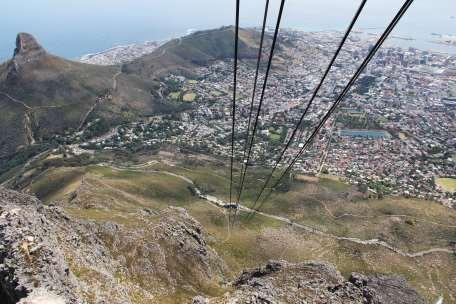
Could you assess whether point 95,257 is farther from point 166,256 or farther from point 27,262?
point 27,262

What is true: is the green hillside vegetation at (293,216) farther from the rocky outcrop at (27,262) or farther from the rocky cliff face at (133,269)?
the rocky outcrop at (27,262)

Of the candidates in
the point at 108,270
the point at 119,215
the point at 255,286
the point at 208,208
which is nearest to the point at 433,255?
the point at 208,208

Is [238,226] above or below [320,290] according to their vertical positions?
below

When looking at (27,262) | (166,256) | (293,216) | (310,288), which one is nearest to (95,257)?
(166,256)

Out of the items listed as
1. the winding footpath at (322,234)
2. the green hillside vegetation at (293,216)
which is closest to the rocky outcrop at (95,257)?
the green hillside vegetation at (293,216)

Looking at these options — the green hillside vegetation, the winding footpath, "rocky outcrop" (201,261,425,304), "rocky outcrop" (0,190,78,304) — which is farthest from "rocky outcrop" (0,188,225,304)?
the winding footpath

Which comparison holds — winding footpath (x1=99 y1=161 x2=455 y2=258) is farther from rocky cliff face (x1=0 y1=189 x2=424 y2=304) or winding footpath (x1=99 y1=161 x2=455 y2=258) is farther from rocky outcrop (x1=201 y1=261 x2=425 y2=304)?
rocky cliff face (x1=0 y1=189 x2=424 y2=304)

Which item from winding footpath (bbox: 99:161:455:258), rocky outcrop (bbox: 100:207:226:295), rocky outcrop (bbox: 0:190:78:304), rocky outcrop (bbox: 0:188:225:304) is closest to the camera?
rocky outcrop (bbox: 0:190:78:304)

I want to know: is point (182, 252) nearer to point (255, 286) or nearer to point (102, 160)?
point (255, 286)
